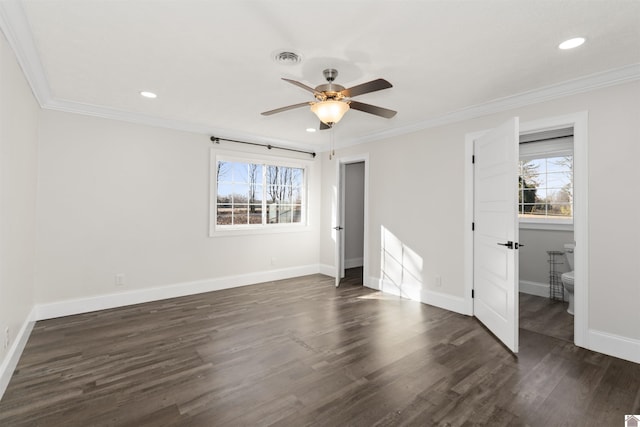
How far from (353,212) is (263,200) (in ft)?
7.38

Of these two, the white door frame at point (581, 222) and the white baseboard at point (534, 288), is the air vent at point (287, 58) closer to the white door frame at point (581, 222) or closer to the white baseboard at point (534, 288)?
the white door frame at point (581, 222)

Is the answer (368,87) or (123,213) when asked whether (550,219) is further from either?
(123,213)

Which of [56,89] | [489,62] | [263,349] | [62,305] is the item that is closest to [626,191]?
[489,62]

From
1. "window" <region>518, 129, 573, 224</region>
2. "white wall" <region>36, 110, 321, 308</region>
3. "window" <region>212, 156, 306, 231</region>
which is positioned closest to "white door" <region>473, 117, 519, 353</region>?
"window" <region>518, 129, 573, 224</region>

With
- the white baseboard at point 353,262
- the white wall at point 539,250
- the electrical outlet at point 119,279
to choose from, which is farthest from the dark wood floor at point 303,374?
the white baseboard at point 353,262

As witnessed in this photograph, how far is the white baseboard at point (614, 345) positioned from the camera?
104 inches

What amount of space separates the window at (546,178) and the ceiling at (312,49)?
5.63 feet

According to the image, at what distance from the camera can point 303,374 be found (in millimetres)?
2459

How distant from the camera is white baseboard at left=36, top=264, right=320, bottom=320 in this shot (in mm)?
3663

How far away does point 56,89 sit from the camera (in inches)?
127

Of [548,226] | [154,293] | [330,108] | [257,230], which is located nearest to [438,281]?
[548,226]

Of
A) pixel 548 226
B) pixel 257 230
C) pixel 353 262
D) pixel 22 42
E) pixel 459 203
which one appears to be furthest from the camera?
pixel 353 262

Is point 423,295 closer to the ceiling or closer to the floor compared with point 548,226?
closer to the floor

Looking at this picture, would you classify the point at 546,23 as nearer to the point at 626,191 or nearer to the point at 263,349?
the point at 626,191
